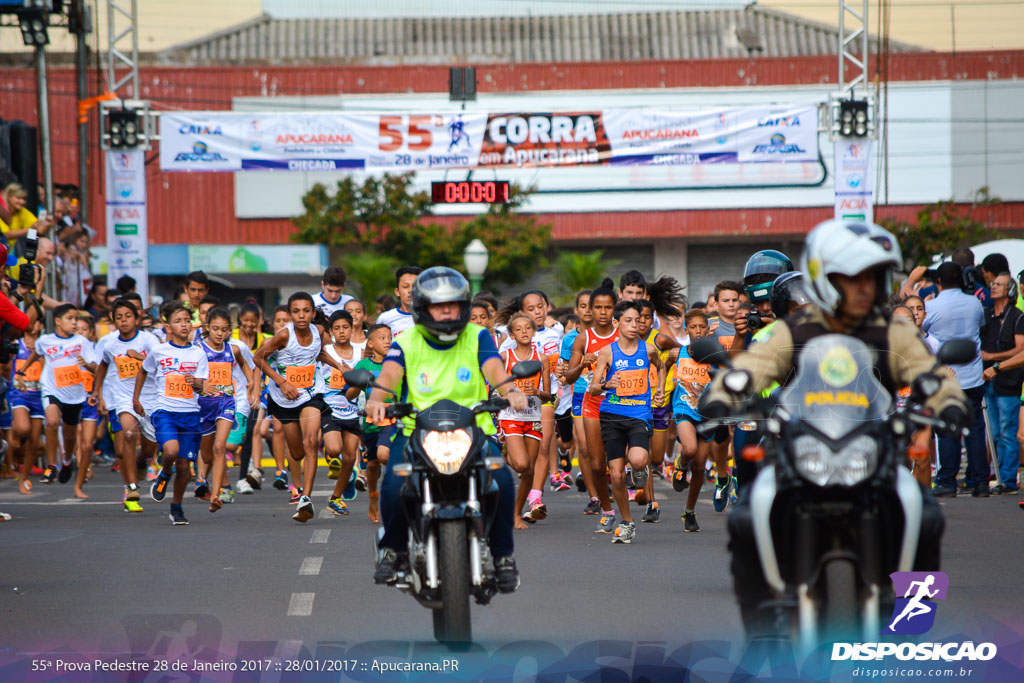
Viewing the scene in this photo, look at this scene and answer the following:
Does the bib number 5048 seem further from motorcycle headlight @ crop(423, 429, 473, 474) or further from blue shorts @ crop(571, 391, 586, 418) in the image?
motorcycle headlight @ crop(423, 429, 473, 474)

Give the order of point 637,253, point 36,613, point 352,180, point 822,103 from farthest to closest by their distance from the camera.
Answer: point 637,253 < point 352,180 < point 822,103 < point 36,613

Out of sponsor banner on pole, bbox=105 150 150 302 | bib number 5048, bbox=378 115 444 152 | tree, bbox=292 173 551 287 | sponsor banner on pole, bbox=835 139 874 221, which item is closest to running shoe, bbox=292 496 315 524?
sponsor banner on pole, bbox=105 150 150 302

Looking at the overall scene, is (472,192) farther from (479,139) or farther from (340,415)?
(340,415)

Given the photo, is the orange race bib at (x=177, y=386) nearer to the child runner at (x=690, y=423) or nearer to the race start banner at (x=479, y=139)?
the child runner at (x=690, y=423)

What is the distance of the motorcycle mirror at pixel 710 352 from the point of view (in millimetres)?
5648

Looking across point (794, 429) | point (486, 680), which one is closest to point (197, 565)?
point (486, 680)

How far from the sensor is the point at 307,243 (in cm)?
4697

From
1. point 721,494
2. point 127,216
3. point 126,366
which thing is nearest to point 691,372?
point 721,494

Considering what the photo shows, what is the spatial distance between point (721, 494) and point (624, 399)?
7.25 ft

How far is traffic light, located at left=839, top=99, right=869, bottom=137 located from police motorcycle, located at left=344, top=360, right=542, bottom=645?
60.7ft

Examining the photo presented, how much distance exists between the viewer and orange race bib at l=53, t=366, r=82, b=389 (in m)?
16.0

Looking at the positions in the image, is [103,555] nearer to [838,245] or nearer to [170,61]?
[838,245]

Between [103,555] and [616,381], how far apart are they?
4.00m

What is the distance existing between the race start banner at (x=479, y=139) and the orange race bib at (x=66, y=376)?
29.4 feet
